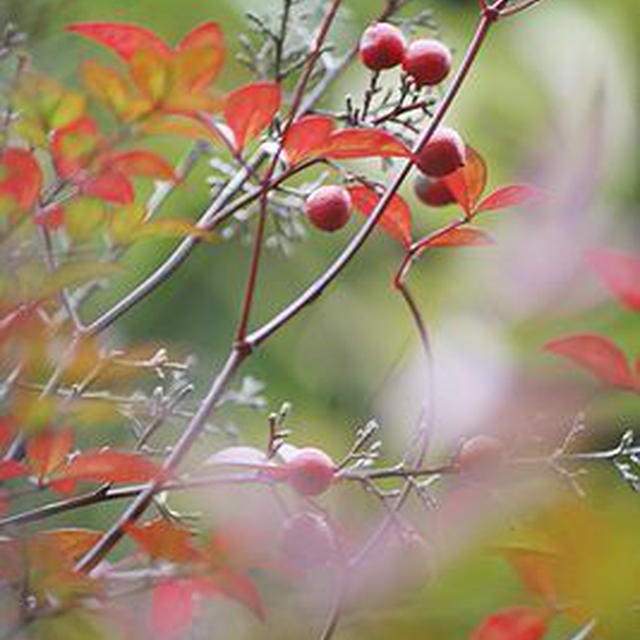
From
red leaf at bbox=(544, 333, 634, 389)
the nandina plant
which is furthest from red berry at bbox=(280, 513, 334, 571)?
red leaf at bbox=(544, 333, 634, 389)

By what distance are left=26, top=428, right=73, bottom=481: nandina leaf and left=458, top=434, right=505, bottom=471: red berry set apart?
140mm

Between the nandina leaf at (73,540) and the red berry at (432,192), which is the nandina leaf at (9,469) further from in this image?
the red berry at (432,192)

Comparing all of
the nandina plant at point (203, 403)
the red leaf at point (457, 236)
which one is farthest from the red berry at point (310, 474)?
the red leaf at point (457, 236)

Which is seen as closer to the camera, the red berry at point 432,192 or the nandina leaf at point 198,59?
the nandina leaf at point 198,59

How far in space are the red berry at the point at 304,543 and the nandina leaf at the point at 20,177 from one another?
14 centimetres

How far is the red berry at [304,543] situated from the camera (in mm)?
518

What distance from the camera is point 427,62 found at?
0.58 meters

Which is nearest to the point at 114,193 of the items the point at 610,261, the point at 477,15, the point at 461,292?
the point at 610,261

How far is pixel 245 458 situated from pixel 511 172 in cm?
135

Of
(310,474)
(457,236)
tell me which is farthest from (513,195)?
(310,474)

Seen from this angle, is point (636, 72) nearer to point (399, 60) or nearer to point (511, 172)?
point (511, 172)

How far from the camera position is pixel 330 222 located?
0.57 m

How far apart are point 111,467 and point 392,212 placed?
0.17 metres

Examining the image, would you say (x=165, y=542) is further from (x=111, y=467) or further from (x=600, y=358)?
(x=600, y=358)
